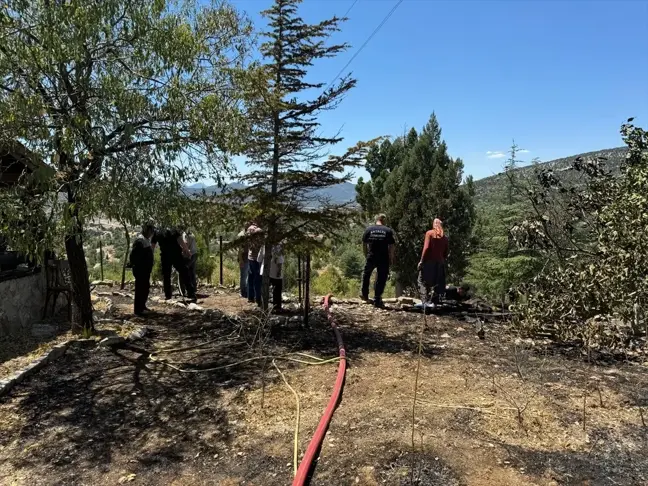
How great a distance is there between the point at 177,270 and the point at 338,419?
637cm

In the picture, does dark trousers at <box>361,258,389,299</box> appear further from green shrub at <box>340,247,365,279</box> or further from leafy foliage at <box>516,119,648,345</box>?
green shrub at <box>340,247,365,279</box>

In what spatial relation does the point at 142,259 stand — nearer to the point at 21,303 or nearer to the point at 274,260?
the point at 21,303

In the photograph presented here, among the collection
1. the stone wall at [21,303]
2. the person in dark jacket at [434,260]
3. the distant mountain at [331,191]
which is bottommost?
the stone wall at [21,303]

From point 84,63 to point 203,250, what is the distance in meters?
10.0

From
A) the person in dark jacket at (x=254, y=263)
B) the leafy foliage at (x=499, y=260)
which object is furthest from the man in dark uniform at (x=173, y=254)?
the leafy foliage at (x=499, y=260)

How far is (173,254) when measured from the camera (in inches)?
355

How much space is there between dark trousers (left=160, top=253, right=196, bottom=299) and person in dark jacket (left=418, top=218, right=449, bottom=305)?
182 inches

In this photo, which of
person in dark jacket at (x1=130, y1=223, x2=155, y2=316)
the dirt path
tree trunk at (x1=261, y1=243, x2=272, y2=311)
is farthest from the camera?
person in dark jacket at (x1=130, y1=223, x2=155, y2=316)

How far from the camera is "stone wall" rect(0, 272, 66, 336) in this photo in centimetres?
693

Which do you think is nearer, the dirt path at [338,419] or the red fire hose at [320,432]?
the red fire hose at [320,432]

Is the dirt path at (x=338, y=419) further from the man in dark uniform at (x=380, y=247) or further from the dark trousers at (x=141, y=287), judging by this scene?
the man in dark uniform at (x=380, y=247)

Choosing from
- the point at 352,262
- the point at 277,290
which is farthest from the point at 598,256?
the point at 352,262

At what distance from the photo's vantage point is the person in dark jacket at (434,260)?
8719 mm

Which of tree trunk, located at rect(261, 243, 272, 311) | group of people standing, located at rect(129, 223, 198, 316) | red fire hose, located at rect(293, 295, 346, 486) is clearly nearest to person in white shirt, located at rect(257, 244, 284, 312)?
tree trunk, located at rect(261, 243, 272, 311)
